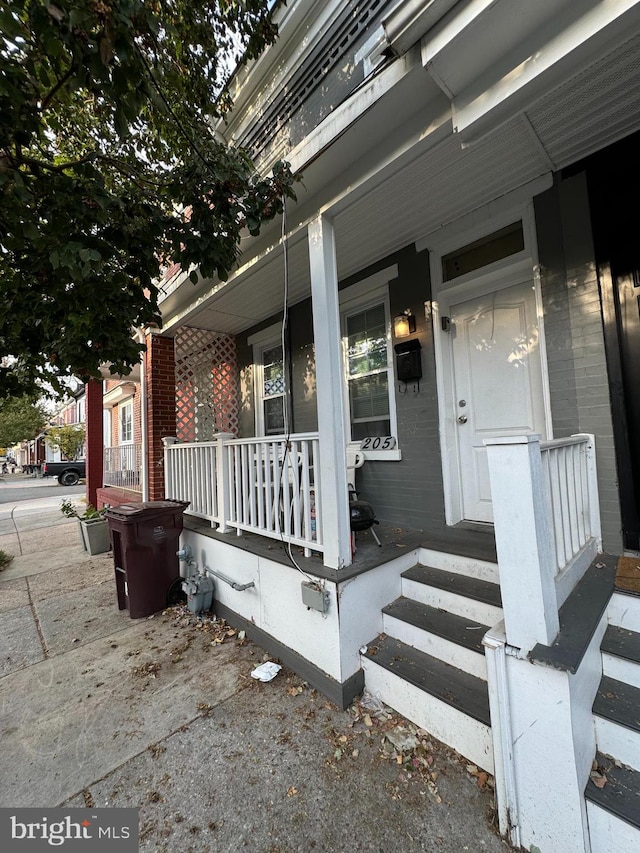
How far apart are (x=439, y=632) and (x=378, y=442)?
6.48ft

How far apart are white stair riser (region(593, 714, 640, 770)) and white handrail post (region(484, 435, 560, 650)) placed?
0.45 m

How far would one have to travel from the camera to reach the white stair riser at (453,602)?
2.13 m

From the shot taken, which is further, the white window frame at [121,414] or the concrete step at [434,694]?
the white window frame at [121,414]

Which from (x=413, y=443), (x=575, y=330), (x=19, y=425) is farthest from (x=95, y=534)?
(x=19, y=425)

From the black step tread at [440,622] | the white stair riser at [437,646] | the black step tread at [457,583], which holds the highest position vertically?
the black step tread at [457,583]

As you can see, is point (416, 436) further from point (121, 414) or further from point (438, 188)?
point (121, 414)

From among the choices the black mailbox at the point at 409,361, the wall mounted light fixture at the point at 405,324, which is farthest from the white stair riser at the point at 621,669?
the wall mounted light fixture at the point at 405,324

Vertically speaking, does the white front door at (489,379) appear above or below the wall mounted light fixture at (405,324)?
below

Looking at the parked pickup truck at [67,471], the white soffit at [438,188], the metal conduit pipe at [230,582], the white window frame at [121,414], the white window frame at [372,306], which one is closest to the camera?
the white soffit at [438,188]

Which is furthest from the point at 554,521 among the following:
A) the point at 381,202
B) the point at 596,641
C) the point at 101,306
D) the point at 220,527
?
the point at 101,306

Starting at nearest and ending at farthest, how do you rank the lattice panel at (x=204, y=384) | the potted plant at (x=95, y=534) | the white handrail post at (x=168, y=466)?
the white handrail post at (x=168, y=466) < the lattice panel at (x=204, y=384) < the potted plant at (x=95, y=534)

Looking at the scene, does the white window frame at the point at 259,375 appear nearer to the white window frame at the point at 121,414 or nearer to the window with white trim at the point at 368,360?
the window with white trim at the point at 368,360

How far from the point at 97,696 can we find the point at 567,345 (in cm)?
391

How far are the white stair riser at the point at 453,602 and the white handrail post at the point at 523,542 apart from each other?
0.64 meters
